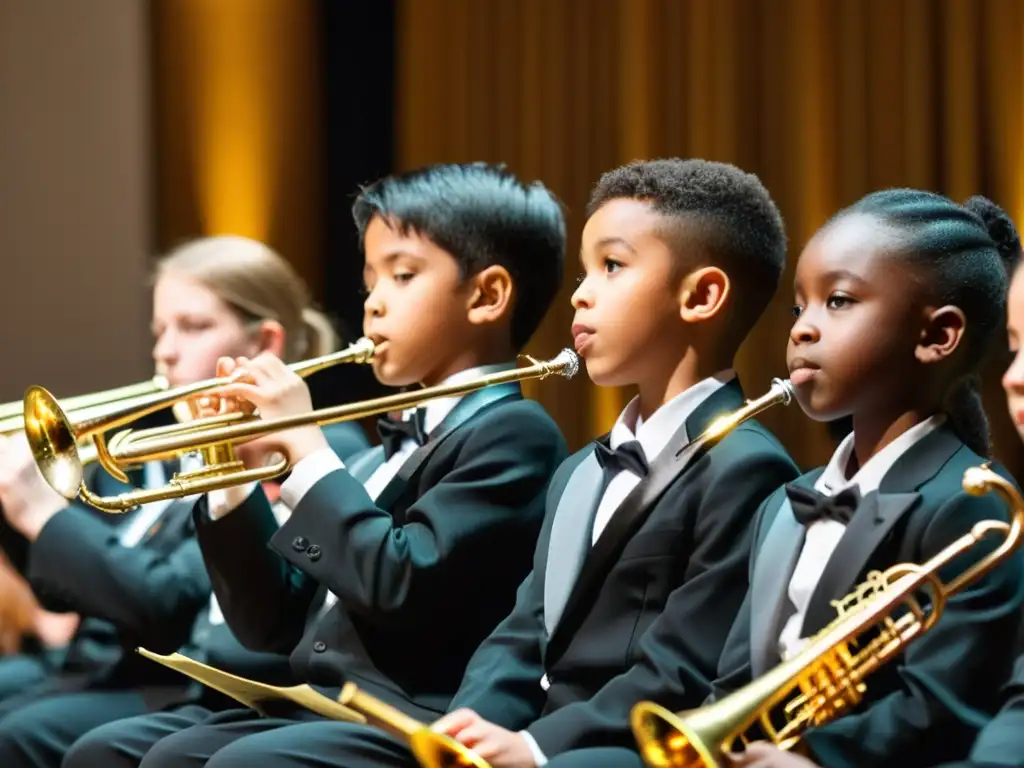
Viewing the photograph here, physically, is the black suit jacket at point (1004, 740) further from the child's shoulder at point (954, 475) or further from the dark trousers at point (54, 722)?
the dark trousers at point (54, 722)

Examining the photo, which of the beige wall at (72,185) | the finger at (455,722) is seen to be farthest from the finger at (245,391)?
the beige wall at (72,185)

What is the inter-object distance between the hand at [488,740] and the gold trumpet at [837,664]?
0.29m

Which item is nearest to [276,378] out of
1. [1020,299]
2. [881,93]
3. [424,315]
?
[424,315]

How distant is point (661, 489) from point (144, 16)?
2680 millimetres

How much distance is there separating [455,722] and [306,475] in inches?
21.2

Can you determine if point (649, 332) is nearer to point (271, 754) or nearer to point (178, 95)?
point (271, 754)

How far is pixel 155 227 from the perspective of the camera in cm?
416

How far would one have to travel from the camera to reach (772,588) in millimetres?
1774

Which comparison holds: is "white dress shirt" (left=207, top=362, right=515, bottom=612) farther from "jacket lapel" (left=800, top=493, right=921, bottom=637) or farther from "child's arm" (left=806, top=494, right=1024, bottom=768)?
"child's arm" (left=806, top=494, right=1024, bottom=768)

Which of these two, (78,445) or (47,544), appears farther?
(47,544)

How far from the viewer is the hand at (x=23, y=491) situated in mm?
2697

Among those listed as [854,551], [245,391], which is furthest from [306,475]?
[854,551]

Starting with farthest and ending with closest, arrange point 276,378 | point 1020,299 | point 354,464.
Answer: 1. point 354,464
2. point 276,378
3. point 1020,299

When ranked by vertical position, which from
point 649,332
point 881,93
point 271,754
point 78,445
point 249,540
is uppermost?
point 881,93
